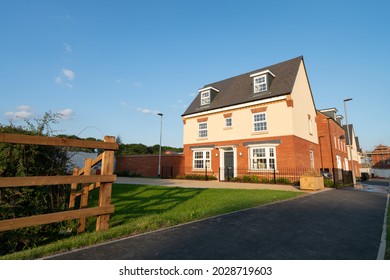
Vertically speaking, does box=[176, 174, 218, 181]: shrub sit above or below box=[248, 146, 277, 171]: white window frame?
below

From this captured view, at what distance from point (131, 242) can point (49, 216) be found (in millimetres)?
1482

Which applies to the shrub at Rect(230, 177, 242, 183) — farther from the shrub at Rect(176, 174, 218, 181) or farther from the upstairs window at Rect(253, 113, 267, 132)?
the upstairs window at Rect(253, 113, 267, 132)

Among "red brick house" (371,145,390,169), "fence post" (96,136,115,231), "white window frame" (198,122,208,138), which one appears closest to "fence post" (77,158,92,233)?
"fence post" (96,136,115,231)

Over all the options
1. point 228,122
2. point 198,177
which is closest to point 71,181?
point 198,177

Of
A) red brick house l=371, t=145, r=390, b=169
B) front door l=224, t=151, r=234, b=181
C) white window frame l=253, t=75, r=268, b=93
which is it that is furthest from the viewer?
red brick house l=371, t=145, r=390, b=169

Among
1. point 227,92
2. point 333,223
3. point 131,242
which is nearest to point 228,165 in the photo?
point 227,92

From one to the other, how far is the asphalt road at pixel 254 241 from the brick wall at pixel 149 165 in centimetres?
Result: 1964

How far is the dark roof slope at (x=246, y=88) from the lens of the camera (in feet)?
60.3

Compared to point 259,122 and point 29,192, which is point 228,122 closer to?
point 259,122

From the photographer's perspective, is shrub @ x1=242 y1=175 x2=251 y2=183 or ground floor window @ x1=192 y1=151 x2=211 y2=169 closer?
shrub @ x1=242 y1=175 x2=251 y2=183

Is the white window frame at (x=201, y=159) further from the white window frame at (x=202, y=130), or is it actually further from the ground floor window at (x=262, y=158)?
the ground floor window at (x=262, y=158)

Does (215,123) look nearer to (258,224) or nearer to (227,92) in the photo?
(227,92)

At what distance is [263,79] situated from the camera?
19.6 meters

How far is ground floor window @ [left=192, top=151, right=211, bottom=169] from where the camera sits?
22081 mm
